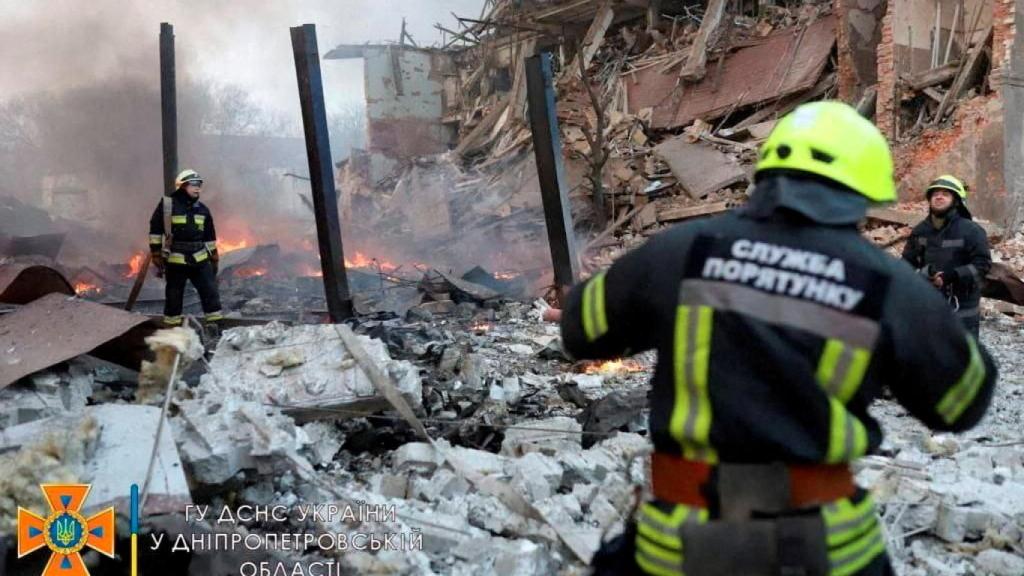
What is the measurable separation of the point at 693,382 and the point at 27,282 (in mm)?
5735

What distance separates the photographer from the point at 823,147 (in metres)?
1.56

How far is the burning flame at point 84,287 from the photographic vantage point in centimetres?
1176

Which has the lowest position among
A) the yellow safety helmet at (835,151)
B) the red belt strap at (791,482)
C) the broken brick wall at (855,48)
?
the red belt strap at (791,482)

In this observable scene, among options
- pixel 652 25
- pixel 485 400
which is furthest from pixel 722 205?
pixel 485 400

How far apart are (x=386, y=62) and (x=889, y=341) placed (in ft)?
76.5

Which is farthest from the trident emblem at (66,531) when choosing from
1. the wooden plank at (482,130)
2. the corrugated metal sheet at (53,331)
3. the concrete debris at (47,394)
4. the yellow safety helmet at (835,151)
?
the wooden plank at (482,130)

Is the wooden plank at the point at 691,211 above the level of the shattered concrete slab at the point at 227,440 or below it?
below

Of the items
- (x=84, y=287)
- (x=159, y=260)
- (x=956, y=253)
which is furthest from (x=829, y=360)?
(x=84, y=287)

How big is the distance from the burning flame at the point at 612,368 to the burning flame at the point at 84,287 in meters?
8.54

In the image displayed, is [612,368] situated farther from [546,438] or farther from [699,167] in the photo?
[699,167]

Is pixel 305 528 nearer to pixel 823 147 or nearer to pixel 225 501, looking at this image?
pixel 225 501

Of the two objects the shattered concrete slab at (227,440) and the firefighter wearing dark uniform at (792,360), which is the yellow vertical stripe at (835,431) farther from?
the shattered concrete slab at (227,440)

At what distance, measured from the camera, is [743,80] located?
15.9 meters

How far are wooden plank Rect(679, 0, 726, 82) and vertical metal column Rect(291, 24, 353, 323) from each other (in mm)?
10856
